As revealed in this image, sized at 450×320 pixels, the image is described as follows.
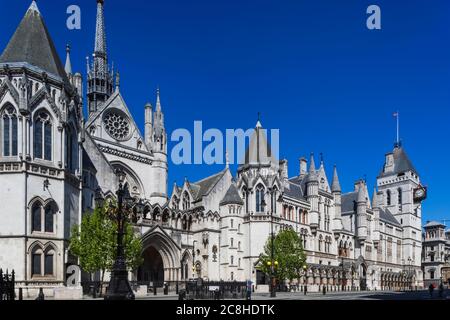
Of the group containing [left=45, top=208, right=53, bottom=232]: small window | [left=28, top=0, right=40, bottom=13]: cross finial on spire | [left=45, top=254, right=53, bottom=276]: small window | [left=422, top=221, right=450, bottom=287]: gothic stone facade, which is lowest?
[left=422, top=221, right=450, bottom=287]: gothic stone facade

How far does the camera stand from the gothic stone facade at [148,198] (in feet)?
135

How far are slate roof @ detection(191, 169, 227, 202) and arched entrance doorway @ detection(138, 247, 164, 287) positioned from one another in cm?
1014

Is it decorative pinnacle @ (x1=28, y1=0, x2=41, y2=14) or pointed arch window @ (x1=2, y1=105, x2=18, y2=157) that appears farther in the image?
decorative pinnacle @ (x1=28, y1=0, x2=41, y2=14)

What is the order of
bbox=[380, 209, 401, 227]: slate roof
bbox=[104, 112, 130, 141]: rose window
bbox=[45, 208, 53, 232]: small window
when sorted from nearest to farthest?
bbox=[45, 208, 53, 232]: small window
bbox=[104, 112, 130, 141]: rose window
bbox=[380, 209, 401, 227]: slate roof

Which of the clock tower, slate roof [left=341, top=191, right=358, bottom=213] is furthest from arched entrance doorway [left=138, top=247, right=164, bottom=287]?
the clock tower

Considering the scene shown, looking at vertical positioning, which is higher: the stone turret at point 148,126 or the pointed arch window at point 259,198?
the stone turret at point 148,126

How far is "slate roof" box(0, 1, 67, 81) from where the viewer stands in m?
44.1

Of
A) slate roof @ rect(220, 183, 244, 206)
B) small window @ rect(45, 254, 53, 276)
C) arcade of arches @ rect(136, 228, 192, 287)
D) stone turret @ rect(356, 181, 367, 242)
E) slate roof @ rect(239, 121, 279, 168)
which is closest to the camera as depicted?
small window @ rect(45, 254, 53, 276)

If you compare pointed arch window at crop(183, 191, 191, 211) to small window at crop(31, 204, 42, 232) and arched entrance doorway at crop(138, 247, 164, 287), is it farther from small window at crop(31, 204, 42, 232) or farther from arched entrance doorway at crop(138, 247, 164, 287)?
small window at crop(31, 204, 42, 232)

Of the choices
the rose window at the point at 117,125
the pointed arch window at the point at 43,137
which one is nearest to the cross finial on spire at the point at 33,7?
the pointed arch window at the point at 43,137

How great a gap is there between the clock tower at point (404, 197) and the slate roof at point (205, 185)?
55.7 m

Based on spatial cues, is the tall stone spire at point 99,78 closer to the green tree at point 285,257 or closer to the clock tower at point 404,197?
the green tree at point 285,257

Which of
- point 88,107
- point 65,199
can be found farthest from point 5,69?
point 88,107

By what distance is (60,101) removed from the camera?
44.5 metres
